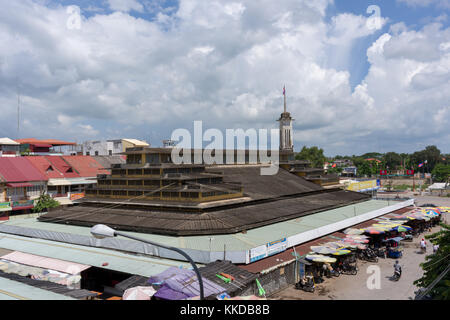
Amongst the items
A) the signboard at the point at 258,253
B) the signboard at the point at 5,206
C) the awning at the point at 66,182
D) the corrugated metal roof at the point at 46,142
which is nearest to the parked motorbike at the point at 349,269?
the signboard at the point at 258,253

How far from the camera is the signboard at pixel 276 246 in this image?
95.0ft

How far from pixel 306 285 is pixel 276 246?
14.3 ft

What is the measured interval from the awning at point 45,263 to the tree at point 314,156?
373 feet

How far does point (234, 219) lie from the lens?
36.2m

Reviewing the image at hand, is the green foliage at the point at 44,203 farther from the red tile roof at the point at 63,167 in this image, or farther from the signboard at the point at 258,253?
the signboard at the point at 258,253

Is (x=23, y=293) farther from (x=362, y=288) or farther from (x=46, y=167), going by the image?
(x=46, y=167)

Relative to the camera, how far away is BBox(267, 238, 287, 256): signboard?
2894cm

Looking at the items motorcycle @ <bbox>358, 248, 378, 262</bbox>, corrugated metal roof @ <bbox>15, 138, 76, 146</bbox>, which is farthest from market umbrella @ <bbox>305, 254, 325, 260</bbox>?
corrugated metal roof @ <bbox>15, 138, 76, 146</bbox>

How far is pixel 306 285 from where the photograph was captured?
26.7m

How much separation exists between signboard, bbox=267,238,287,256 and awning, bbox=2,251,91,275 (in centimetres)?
1565

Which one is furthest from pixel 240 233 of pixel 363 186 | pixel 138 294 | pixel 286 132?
pixel 363 186

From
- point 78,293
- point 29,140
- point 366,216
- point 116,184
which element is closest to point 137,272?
point 78,293

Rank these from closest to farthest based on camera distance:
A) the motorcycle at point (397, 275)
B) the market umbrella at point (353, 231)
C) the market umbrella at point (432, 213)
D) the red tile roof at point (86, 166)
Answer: the motorcycle at point (397, 275) < the market umbrella at point (353, 231) < the market umbrella at point (432, 213) < the red tile roof at point (86, 166)

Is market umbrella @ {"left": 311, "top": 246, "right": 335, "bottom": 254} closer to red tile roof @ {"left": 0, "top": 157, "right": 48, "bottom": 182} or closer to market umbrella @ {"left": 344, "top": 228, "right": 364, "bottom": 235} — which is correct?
market umbrella @ {"left": 344, "top": 228, "right": 364, "bottom": 235}
